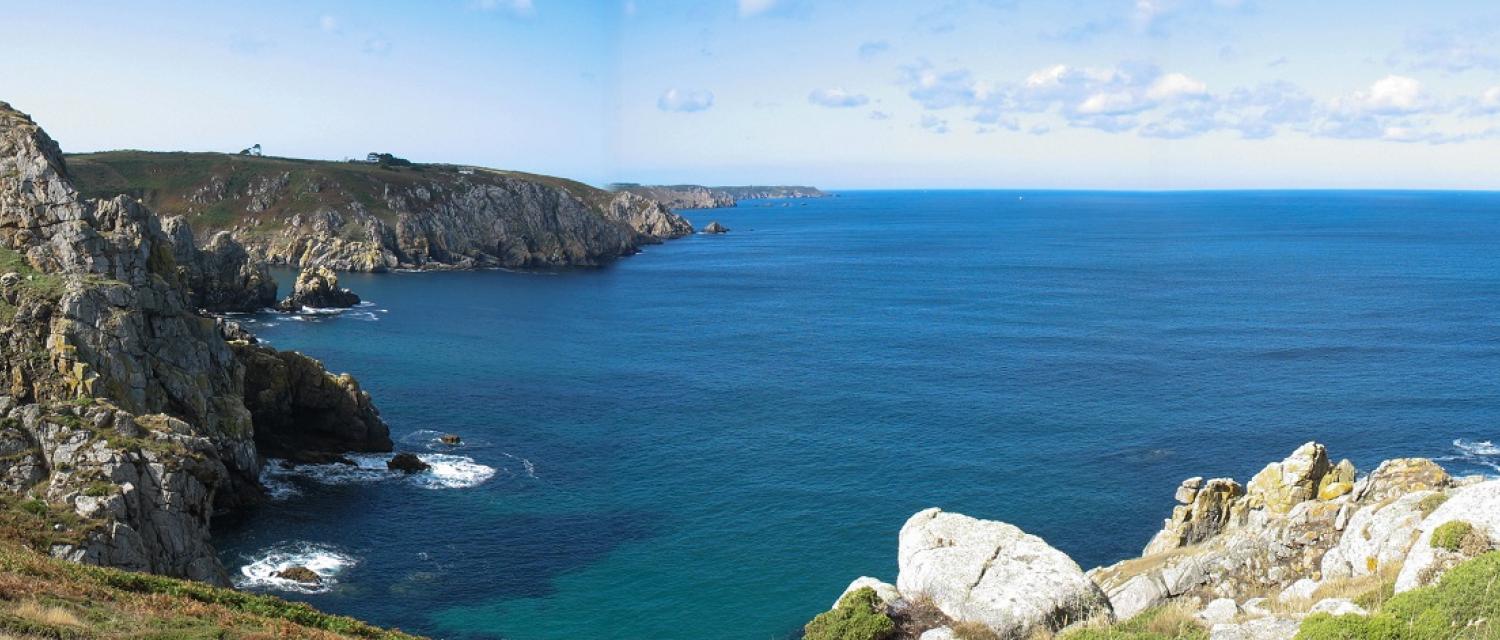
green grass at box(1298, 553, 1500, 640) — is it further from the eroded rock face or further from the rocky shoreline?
the eroded rock face

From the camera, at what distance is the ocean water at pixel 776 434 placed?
193 feet

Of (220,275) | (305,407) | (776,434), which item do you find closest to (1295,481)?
(776,434)

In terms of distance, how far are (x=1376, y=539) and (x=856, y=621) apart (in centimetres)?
1595

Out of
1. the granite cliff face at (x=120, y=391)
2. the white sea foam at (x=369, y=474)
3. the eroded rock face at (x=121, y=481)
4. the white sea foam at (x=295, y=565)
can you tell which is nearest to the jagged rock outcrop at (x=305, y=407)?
the granite cliff face at (x=120, y=391)

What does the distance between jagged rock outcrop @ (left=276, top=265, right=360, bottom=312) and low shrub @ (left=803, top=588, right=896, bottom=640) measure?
13736 centimetres

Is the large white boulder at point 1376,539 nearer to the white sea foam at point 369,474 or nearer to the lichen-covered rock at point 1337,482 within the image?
the lichen-covered rock at point 1337,482

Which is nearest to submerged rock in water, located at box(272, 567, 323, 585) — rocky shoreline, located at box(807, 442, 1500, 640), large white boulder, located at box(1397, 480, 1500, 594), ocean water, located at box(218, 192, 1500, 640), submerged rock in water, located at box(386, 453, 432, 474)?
ocean water, located at box(218, 192, 1500, 640)

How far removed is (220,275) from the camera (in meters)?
145

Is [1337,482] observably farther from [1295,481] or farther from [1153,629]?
[1153,629]

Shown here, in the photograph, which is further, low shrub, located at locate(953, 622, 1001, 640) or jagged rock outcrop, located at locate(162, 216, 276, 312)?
jagged rock outcrop, located at locate(162, 216, 276, 312)

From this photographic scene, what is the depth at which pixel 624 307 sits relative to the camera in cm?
16300

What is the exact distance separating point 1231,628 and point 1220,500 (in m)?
32.3

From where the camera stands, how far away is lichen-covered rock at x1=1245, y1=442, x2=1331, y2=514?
4781 centimetres

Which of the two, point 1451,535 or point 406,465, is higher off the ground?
point 1451,535
